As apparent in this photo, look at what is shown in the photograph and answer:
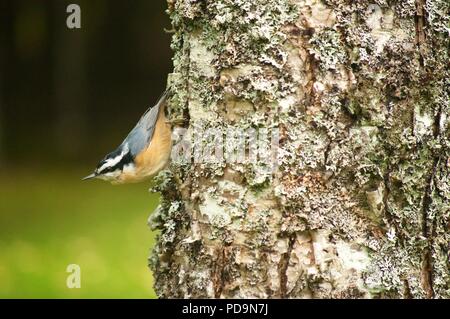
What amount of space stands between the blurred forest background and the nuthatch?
7.88 feet

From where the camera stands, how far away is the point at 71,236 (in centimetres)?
571

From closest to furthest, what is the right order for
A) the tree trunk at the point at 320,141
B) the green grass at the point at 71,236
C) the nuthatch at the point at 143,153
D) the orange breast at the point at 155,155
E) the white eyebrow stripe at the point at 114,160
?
1. the tree trunk at the point at 320,141
2. the orange breast at the point at 155,155
3. the nuthatch at the point at 143,153
4. the white eyebrow stripe at the point at 114,160
5. the green grass at the point at 71,236

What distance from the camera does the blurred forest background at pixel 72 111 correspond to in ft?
19.8

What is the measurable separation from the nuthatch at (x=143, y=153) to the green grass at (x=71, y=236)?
1422mm

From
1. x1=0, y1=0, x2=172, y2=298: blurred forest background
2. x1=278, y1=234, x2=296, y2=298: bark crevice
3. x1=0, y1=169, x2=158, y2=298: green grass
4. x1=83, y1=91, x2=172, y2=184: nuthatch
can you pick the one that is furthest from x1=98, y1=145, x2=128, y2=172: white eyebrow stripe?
x1=0, y1=0, x2=172, y2=298: blurred forest background

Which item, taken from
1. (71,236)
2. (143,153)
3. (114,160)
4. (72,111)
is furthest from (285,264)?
(72,111)

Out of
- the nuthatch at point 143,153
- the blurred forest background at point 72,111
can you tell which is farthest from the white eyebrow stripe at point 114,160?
the blurred forest background at point 72,111

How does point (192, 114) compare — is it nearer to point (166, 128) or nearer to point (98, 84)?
point (166, 128)

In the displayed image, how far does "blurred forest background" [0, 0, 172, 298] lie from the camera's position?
6027 millimetres

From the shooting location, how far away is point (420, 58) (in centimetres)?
207
